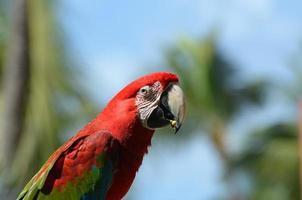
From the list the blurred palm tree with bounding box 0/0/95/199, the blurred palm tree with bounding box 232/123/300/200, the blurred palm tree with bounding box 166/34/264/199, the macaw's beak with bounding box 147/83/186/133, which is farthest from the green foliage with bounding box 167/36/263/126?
the macaw's beak with bounding box 147/83/186/133

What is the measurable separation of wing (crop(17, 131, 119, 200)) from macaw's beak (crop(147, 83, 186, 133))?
228mm

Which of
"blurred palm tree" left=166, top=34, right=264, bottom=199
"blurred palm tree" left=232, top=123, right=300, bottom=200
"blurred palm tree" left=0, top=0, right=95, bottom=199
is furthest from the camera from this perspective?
"blurred palm tree" left=166, top=34, right=264, bottom=199

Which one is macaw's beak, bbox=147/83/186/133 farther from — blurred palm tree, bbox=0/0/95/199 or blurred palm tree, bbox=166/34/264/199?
blurred palm tree, bbox=166/34/264/199

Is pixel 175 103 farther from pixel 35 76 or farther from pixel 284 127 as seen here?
pixel 284 127

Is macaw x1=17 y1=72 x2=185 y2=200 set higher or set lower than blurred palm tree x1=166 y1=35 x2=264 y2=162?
higher

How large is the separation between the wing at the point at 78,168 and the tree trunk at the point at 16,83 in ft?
13.9

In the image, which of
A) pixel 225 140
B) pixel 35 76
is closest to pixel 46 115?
pixel 35 76

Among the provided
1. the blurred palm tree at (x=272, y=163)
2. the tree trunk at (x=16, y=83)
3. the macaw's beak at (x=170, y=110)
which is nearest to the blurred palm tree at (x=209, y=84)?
the blurred palm tree at (x=272, y=163)

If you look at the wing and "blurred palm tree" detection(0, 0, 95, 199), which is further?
"blurred palm tree" detection(0, 0, 95, 199)

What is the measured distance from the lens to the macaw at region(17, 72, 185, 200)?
15.8 ft

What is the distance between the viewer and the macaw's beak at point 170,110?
15.9 ft

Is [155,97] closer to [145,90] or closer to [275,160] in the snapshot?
[145,90]

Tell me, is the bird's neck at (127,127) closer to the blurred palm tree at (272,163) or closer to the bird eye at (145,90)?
the bird eye at (145,90)

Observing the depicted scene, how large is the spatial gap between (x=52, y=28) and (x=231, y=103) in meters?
13.7
